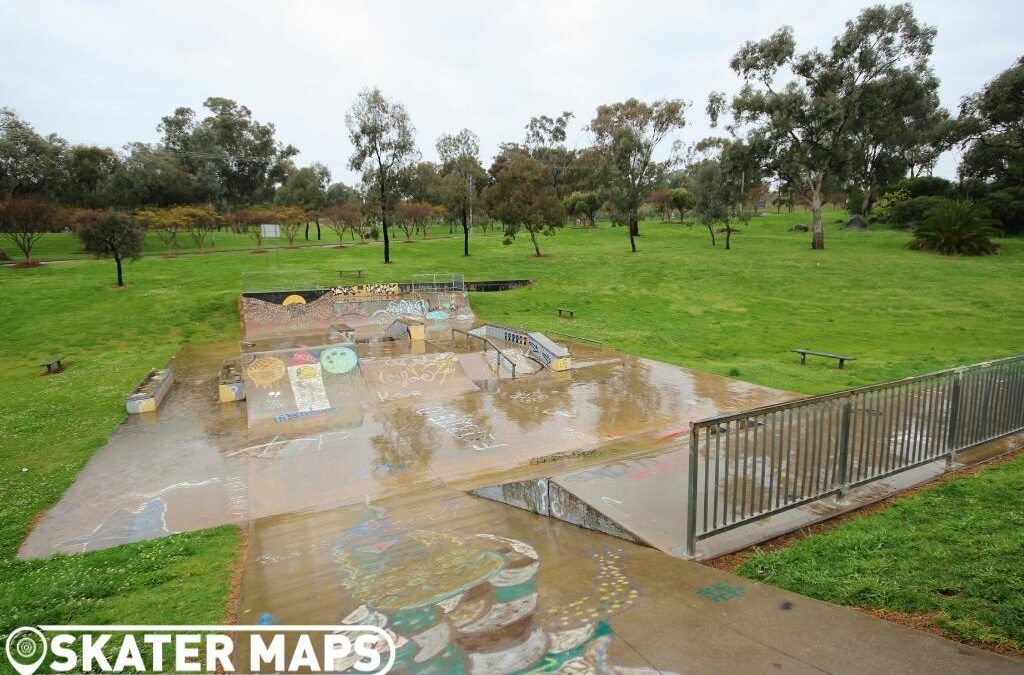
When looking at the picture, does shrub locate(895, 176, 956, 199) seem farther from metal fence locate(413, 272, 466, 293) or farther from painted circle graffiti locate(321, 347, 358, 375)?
painted circle graffiti locate(321, 347, 358, 375)

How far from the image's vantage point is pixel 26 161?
5053cm

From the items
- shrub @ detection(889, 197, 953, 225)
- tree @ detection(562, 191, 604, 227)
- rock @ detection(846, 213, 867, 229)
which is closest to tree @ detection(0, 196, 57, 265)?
tree @ detection(562, 191, 604, 227)

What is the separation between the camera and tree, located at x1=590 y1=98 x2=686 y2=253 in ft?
141

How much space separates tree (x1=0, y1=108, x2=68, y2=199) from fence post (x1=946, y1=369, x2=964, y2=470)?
6669 cm

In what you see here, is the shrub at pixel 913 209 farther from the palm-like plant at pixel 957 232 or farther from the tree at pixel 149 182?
the tree at pixel 149 182

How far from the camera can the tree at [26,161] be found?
163ft

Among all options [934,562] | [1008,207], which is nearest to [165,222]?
[934,562]

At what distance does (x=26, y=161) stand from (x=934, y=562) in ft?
226

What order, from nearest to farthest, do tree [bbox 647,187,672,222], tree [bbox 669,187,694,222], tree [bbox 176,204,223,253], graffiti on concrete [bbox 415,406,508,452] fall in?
graffiti on concrete [bbox 415,406,508,452] < tree [bbox 176,204,223,253] < tree [bbox 669,187,694,222] < tree [bbox 647,187,672,222]

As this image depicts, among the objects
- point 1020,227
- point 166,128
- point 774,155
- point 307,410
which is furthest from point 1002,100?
point 166,128

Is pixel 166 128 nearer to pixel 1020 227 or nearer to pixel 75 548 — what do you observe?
pixel 75 548

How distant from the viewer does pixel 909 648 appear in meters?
3.96

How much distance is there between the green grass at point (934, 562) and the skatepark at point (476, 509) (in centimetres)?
29

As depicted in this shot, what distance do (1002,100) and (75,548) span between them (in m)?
55.2
